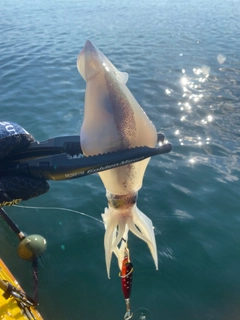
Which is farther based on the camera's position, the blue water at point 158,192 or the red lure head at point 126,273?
the blue water at point 158,192

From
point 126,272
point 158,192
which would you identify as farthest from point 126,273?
point 158,192

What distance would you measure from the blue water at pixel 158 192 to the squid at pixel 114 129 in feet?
8.26

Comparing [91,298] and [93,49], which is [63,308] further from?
[93,49]

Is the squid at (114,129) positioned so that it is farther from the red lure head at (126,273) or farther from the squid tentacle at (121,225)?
the red lure head at (126,273)

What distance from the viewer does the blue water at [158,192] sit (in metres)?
5.55

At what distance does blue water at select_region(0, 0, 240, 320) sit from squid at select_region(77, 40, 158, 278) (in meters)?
2.52

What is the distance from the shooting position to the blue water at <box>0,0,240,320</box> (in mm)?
Result: 5547

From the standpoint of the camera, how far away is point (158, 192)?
761 cm

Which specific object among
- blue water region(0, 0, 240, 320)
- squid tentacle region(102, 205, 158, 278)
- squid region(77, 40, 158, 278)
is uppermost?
squid region(77, 40, 158, 278)

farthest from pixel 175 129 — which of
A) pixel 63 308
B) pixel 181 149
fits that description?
pixel 63 308

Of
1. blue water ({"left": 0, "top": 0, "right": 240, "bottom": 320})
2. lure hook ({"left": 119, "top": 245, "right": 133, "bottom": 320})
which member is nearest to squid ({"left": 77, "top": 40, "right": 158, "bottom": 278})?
lure hook ({"left": 119, "top": 245, "right": 133, "bottom": 320})

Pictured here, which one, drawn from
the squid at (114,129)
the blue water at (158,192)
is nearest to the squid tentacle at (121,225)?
the squid at (114,129)

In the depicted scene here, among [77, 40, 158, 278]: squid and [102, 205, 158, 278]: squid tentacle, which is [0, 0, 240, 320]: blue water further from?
[77, 40, 158, 278]: squid

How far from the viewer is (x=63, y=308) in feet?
17.8
